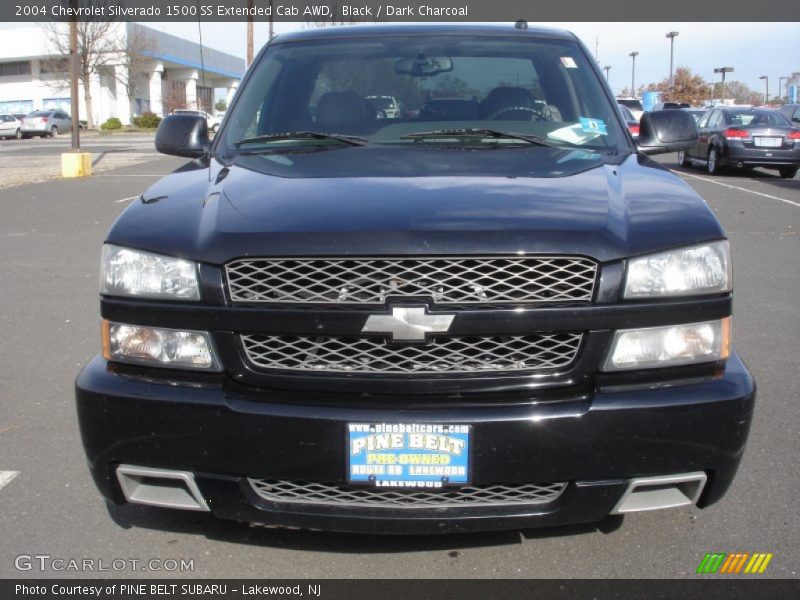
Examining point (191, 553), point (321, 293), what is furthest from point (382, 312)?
point (191, 553)

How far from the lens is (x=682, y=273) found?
2.54 metres

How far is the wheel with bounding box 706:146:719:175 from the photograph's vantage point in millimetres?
18952

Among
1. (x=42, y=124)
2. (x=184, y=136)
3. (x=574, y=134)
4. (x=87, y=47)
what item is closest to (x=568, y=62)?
(x=574, y=134)

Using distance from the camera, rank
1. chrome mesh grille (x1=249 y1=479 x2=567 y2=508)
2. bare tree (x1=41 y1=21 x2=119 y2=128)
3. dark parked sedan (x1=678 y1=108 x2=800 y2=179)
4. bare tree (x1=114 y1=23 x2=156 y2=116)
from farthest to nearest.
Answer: bare tree (x1=114 y1=23 x2=156 y2=116)
bare tree (x1=41 y1=21 x2=119 y2=128)
dark parked sedan (x1=678 y1=108 x2=800 y2=179)
chrome mesh grille (x1=249 y1=479 x2=567 y2=508)

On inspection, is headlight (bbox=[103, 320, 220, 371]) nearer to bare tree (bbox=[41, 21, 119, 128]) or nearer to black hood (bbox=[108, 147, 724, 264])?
black hood (bbox=[108, 147, 724, 264])

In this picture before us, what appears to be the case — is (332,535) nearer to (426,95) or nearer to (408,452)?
(408,452)

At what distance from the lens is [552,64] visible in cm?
411

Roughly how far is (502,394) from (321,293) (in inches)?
23.3

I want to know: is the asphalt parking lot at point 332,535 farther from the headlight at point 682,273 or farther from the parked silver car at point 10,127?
the parked silver car at point 10,127

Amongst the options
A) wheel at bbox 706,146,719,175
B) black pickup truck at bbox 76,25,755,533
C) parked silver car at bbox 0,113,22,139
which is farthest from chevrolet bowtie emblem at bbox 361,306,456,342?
parked silver car at bbox 0,113,22,139

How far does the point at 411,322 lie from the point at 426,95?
1785 millimetres

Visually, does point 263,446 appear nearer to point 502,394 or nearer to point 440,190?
point 502,394

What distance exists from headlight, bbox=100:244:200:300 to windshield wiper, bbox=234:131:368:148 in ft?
3.85

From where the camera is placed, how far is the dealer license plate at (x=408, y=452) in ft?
7.89
